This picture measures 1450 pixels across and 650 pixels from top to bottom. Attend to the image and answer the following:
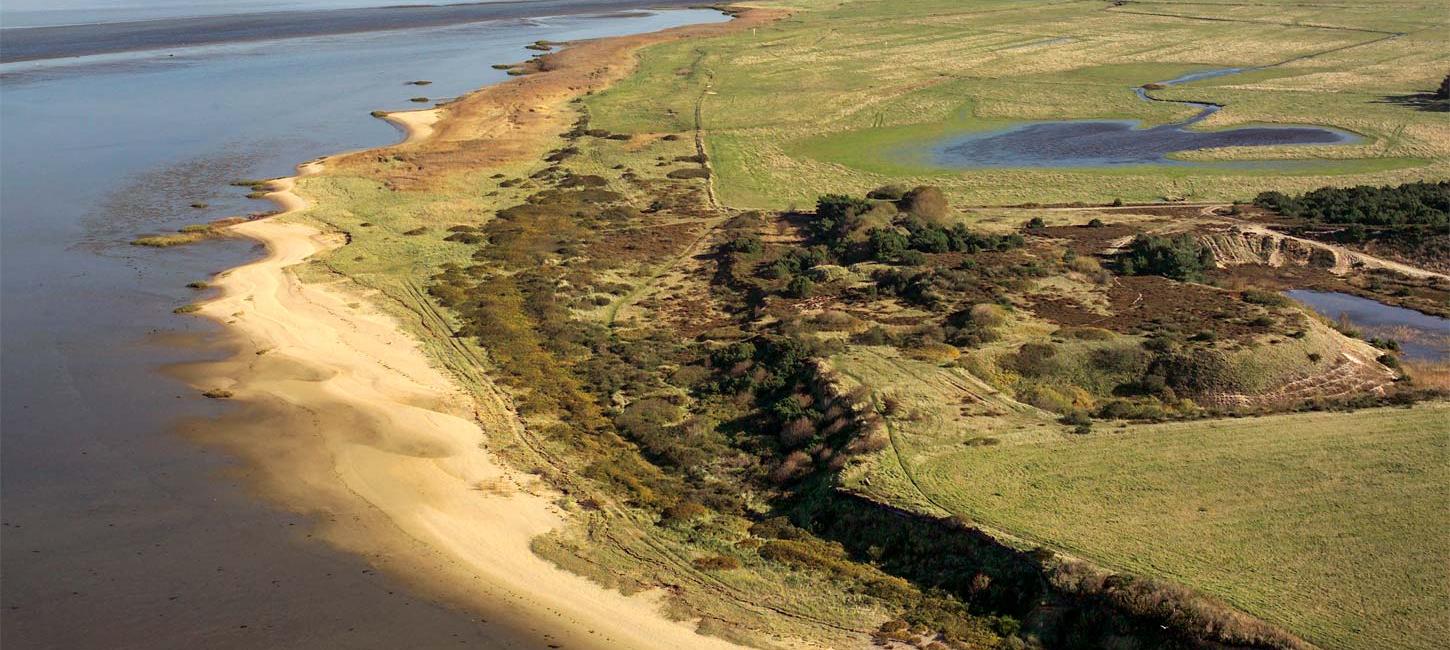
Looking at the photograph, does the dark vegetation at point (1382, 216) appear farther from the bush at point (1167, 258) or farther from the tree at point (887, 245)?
the tree at point (887, 245)

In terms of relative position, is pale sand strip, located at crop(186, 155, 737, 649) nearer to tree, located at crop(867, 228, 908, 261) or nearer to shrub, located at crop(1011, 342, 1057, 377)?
shrub, located at crop(1011, 342, 1057, 377)

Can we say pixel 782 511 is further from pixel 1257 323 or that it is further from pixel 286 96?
pixel 286 96

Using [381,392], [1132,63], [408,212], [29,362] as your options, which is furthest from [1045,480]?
[1132,63]

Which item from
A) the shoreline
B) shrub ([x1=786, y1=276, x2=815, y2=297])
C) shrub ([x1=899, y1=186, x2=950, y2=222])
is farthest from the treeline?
the shoreline

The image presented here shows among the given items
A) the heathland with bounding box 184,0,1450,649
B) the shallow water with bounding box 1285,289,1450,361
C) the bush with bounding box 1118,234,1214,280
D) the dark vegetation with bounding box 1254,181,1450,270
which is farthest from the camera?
the dark vegetation with bounding box 1254,181,1450,270

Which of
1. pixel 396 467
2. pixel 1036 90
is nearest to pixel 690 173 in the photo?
pixel 1036 90

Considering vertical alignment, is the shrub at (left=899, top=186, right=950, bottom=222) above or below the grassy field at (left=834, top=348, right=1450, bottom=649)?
above

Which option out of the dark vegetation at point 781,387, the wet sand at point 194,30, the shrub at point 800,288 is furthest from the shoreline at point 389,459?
the wet sand at point 194,30
